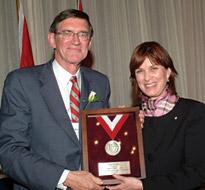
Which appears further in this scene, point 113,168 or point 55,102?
point 55,102

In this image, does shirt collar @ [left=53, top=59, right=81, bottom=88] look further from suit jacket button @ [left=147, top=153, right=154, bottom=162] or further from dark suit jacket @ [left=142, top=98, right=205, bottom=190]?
suit jacket button @ [left=147, top=153, right=154, bottom=162]

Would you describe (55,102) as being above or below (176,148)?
above

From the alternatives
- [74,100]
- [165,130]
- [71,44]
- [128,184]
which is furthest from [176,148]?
[71,44]

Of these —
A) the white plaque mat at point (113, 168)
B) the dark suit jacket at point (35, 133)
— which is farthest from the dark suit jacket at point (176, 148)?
the dark suit jacket at point (35, 133)

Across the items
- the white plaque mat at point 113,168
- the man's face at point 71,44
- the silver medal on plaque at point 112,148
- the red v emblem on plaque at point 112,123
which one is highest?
the man's face at point 71,44

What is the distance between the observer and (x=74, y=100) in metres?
2.67

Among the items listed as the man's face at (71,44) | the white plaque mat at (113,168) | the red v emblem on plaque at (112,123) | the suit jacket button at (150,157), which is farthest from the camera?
the man's face at (71,44)

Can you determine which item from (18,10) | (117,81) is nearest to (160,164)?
(117,81)

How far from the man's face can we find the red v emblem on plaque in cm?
72

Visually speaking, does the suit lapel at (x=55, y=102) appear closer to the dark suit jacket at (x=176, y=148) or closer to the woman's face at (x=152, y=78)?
the dark suit jacket at (x=176, y=148)

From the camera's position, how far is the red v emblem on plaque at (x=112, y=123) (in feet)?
7.97

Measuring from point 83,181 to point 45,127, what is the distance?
59 centimetres

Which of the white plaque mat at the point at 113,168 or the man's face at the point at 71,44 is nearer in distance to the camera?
the white plaque mat at the point at 113,168

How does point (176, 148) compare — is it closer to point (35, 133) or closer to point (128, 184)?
point (128, 184)
